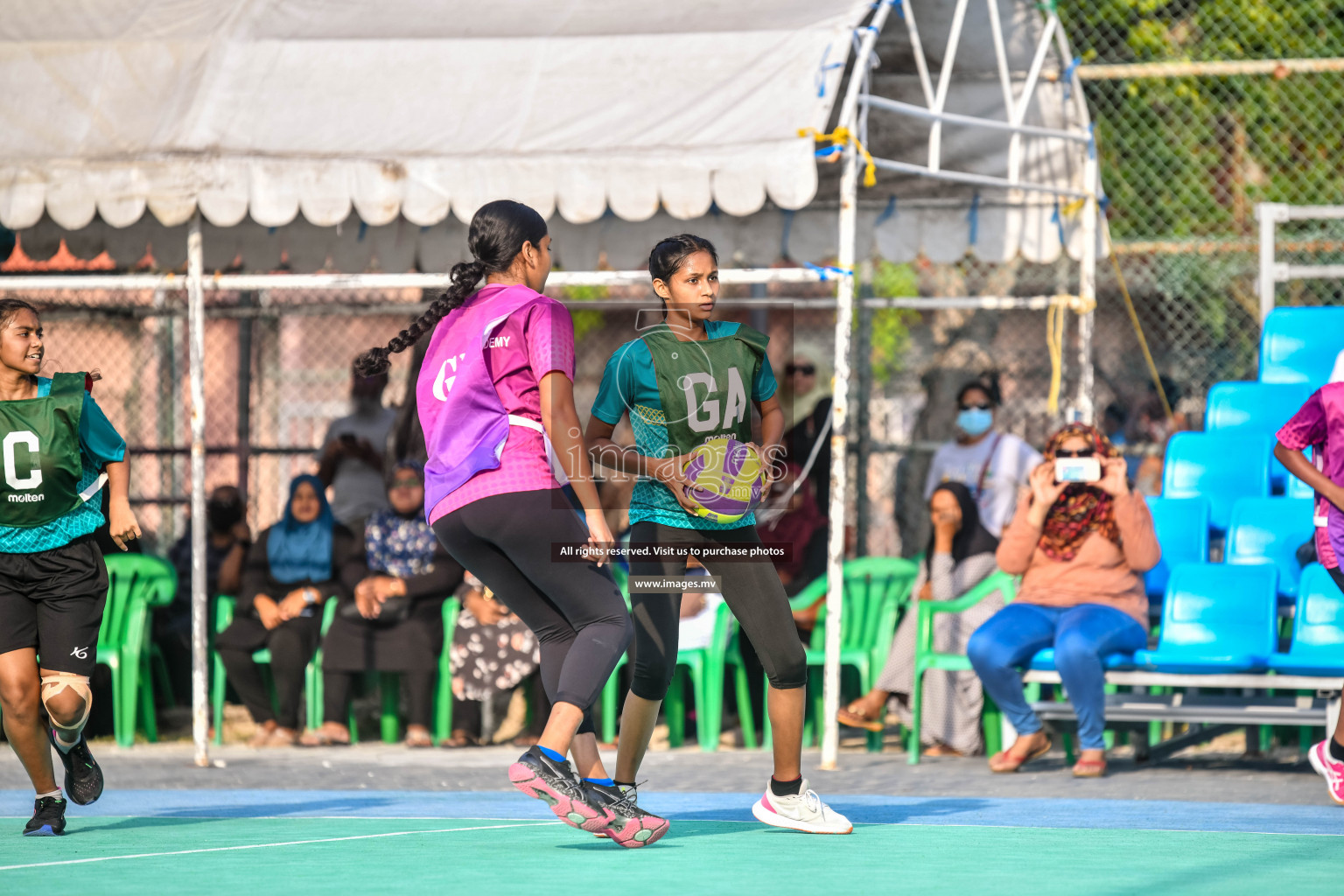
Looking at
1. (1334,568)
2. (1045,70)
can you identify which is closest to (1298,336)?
(1045,70)

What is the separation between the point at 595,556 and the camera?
489 centimetres

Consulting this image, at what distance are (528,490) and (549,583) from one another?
27cm

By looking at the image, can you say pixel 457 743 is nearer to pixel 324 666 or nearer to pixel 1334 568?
pixel 324 666

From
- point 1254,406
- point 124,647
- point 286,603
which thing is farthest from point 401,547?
point 1254,406

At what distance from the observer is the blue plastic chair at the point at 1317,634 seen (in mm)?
7523

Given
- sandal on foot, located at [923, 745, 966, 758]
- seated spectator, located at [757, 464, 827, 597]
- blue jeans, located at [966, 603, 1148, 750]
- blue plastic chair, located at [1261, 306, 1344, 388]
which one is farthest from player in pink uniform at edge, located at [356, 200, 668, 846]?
blue plastic chair, located at [1261, 306, 1344, 388]

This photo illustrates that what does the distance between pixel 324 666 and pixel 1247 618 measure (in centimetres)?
475

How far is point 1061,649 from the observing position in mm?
7672

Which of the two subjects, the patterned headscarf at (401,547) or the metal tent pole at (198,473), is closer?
the metal tent pole at (198,473)

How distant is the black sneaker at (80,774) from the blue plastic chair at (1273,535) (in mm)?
5306

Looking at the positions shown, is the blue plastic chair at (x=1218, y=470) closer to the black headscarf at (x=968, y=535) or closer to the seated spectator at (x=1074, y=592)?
the seated spectator at (x=1074, y=592)

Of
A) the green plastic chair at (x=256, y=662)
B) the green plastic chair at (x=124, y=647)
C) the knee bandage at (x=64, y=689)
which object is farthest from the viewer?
the green plastic chair at (x=256, y=662)

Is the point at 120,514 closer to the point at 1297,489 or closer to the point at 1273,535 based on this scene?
the point at 1273,535

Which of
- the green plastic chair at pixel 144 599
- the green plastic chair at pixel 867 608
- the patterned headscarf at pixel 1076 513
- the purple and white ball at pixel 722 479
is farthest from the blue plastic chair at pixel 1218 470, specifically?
the green plastic chair at pixel 144 599
